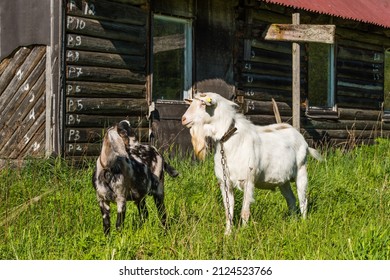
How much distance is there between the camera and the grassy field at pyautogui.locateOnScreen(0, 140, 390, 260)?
17.3ft

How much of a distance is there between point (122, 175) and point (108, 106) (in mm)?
4515

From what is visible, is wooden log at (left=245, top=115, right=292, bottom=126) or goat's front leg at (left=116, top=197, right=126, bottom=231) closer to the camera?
goat's front leg at (left=116, top=197, right=126, bottom=231)

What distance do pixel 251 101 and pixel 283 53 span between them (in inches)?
59.6

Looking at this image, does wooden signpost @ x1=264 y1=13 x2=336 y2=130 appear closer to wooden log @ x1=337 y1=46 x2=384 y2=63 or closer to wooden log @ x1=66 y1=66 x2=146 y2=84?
wooden log @ x1=66 y1=66 x2=146 y2=84

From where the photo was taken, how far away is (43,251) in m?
5.55

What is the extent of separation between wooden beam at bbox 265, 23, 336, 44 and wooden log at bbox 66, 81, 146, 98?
226 centimetres

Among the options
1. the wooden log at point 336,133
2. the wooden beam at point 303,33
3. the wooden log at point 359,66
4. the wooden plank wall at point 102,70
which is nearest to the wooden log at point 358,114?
the wooden log at point 336,133

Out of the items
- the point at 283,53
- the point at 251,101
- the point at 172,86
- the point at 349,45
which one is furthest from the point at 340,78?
the point at 172,86

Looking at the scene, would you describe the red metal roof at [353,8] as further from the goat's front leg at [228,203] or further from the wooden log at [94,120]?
the goat's front leg at [228,203]

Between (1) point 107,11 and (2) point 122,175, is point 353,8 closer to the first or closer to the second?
(1) point 107,11

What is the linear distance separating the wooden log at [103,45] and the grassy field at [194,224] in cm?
186

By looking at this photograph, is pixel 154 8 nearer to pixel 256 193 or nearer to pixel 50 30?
pixel 50 30

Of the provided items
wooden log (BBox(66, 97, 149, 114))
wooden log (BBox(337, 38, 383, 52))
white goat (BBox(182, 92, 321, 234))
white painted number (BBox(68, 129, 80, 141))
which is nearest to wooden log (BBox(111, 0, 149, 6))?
wooden log (BBox(66, 97, 149, 114))

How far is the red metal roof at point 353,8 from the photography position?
1309cm
